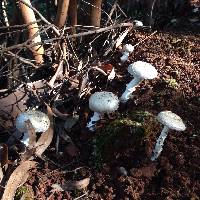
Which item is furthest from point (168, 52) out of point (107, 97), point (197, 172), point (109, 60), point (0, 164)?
point (0, 164)

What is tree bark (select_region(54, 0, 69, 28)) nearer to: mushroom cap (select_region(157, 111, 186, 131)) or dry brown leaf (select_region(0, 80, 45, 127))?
dry brown leaf (select_region(0, 80, 45, 127))

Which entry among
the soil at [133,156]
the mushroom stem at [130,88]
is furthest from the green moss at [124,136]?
the mushroom stem at [130,88]

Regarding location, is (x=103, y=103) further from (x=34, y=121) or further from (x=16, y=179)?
(x=16, y=179)

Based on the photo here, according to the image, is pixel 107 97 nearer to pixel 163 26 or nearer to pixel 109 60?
pixel 109 60

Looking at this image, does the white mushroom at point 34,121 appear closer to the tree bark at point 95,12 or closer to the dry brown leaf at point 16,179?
the dry brown leaf at point 16,179

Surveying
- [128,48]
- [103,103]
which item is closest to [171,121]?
[103,103]

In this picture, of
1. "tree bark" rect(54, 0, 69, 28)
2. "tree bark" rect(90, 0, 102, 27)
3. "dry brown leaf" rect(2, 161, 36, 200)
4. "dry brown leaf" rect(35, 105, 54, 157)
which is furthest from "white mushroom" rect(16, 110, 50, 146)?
"tree bark" rect(90, 0, 102, 27)

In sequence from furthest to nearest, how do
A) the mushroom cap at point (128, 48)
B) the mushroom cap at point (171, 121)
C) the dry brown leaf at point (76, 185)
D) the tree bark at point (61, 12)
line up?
1. the mushroom cap at point (128, 48)
2. the tree bark at point (61, 12)
3. the dry brown leaf at point (76, 185)
4. the mushroom cap at point (171, 121)

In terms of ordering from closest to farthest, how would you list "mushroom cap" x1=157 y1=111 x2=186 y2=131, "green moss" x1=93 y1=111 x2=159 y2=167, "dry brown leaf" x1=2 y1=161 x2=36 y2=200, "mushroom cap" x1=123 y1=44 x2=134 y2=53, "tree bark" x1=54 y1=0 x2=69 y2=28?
"mushroom cap" x1=157 y1=111 x2=186 y2=131
"dry brown leaf" x1=2 y1=161 x2=36 y2=200
"green moss" x1=93 y1=111 x2=159 y2=167
"tree bark" x1=54 y1=0 x2=69 y2=28
"mushroom cap" x1=123 y1=44 x2=134 y2=53
